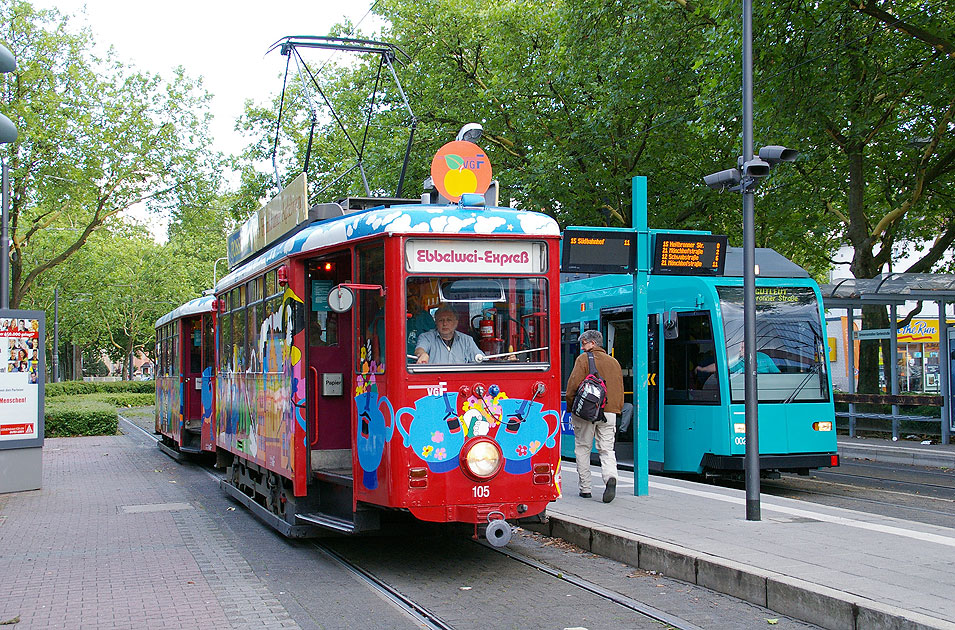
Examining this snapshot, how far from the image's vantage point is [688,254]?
1090cm

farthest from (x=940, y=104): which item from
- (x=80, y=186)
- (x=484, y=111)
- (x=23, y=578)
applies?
(x=80, y=186)

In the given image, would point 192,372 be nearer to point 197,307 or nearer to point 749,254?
point 197,307

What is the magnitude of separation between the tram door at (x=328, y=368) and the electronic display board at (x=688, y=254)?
3.95 m

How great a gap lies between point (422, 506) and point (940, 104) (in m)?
16.3

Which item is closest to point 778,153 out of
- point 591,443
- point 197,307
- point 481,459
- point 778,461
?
point 591,443

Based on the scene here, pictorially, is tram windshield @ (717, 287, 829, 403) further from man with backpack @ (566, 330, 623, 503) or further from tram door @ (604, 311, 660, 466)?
man with backpack @ (566, 330, 623, 503)

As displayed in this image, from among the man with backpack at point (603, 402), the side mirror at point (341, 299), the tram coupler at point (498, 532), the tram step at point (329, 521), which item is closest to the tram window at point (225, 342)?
the tram step at point (329, 521)

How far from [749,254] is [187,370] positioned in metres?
13.3

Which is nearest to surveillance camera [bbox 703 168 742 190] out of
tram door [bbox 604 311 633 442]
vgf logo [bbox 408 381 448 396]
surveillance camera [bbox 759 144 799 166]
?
surveillance camera [bbox 759 144 799 166]

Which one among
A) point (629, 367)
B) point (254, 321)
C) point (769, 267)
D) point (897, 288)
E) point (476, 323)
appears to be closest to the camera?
point (476, 323)

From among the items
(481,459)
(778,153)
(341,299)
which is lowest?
(481,459)

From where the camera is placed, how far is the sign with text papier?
24.4 ft

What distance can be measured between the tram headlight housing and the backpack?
121 inches

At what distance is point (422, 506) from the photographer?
23.6 ft
